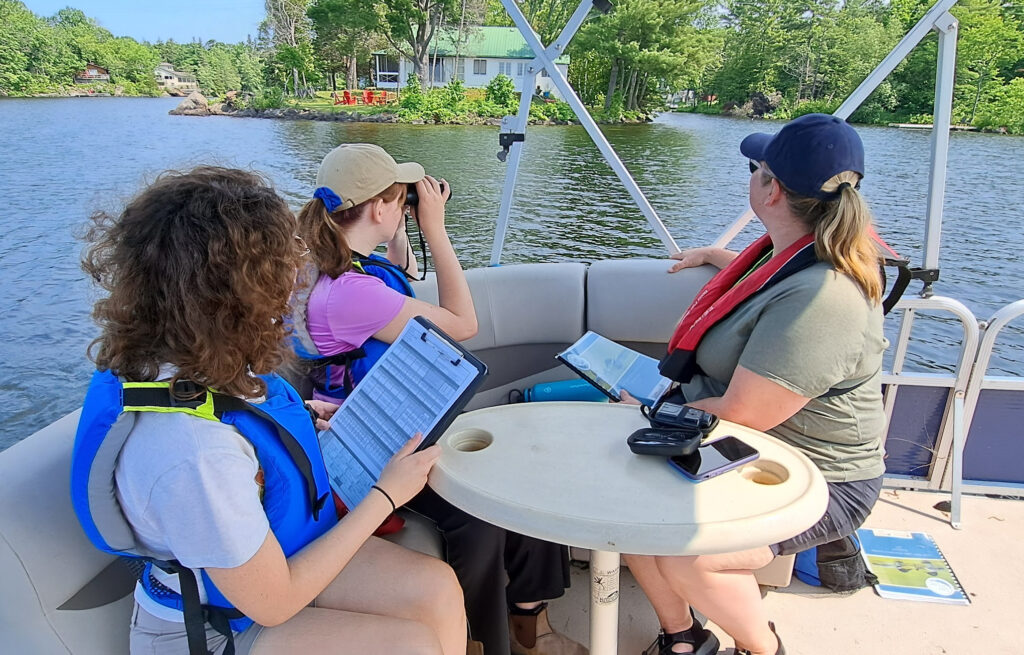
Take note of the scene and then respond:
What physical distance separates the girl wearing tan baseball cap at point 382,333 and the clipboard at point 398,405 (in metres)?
0.26

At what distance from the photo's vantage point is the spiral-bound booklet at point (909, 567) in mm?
1946

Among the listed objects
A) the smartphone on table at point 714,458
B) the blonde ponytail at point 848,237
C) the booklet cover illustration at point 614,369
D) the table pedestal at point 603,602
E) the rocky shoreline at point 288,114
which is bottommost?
the table pedestal at point 603,602

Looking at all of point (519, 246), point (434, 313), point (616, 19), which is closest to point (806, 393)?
point (434, 313)

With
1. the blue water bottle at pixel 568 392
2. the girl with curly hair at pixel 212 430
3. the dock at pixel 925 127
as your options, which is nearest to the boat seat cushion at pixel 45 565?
the girl with curly hair at pixel 212 430

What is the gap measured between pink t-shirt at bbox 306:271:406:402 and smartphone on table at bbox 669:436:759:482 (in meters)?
0.79

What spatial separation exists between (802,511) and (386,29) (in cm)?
3669

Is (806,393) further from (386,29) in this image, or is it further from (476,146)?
(386,29)

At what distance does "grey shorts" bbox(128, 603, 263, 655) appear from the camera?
104 cm

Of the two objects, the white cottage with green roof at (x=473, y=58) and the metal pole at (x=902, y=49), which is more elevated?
Result: the white cottage with green roof at (x=473, y=58)

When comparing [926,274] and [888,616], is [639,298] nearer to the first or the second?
[926,274]

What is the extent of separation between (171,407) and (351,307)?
2.42ft

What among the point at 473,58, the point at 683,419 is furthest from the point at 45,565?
the point at 473,58

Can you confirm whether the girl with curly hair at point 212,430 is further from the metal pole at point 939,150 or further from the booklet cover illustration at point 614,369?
the metal pole at point 939,150

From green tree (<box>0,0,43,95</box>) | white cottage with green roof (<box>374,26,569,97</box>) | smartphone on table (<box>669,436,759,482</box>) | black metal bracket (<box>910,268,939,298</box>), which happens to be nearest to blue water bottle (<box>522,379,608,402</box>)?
smartphone on table (<box>669,436,759,482</box>)
